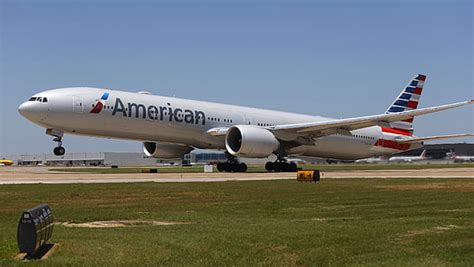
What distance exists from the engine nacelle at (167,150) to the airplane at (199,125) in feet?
0.26

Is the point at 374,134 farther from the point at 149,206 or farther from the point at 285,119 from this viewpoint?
the point at 149,206

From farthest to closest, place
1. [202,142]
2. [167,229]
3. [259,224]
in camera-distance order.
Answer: [202,142], [259,224], [167,229]

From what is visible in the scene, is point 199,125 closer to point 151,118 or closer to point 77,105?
point 151,118

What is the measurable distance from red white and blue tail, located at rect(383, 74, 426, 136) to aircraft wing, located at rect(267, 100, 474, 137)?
1315 cm

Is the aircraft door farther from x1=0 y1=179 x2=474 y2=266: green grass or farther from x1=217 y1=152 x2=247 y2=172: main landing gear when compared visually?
x1=0 y1=179 x2=474 y2=266: green grass

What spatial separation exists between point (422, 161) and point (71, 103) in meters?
76.6

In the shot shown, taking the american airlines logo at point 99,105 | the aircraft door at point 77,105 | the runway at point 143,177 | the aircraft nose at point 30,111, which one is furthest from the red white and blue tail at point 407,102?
the aircraft nose at point 30,111

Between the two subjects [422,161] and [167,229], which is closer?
[167,229]

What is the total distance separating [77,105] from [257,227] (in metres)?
27.4

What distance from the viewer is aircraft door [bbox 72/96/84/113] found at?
38.9 meters

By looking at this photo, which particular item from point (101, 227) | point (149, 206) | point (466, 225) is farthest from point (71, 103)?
point (466, 225)

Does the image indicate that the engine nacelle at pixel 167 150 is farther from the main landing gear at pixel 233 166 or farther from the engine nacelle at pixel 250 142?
the engine nacelle at pixel 250 142

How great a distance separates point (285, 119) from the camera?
50.9m

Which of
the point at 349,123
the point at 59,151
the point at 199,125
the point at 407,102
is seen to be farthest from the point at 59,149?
the point at 407,102
